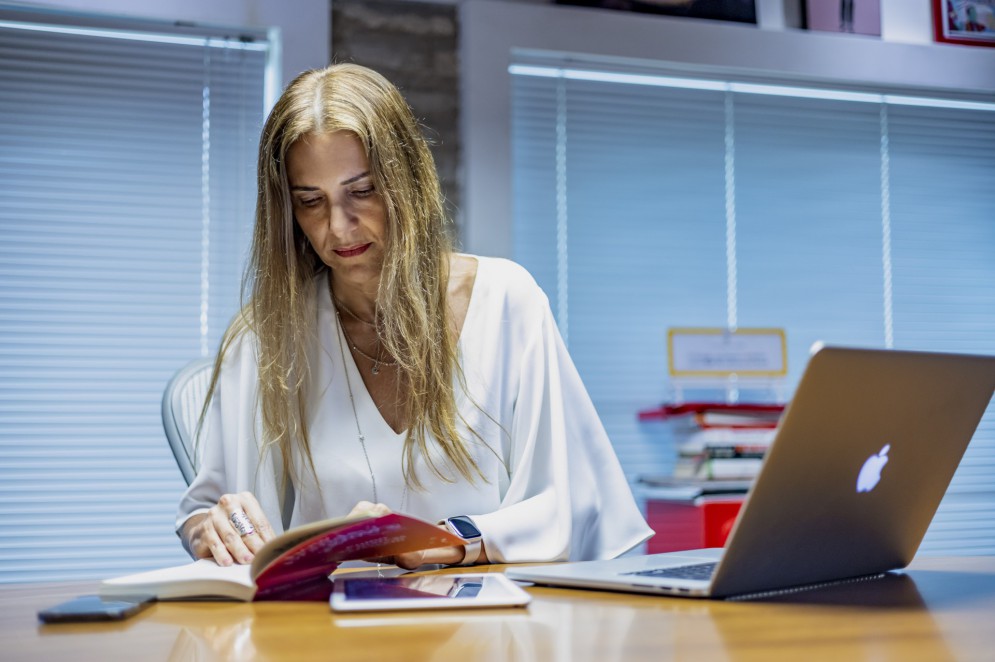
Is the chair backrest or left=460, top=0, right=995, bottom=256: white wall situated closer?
the chair backrest

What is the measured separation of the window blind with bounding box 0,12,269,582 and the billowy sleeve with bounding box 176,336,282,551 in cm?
153

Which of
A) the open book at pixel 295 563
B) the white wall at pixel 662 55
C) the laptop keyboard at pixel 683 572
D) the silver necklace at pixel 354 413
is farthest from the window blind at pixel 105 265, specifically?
the laptop keyboard at pixel 683 572

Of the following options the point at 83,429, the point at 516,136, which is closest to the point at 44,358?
the point at 83,429

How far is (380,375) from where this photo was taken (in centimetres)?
166

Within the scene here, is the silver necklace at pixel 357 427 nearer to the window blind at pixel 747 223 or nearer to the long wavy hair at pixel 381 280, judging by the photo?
the long wavy hair at pixel 381 280

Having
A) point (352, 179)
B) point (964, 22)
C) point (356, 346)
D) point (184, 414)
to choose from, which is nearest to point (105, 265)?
point (184, 414)

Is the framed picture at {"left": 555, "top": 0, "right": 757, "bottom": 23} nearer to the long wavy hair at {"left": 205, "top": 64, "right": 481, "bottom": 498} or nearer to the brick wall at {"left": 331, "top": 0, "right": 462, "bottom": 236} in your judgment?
the brick wall at {"left": 331, "top": 0, "right": 462, "bottom": 236}

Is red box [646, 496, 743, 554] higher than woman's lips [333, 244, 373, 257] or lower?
lower

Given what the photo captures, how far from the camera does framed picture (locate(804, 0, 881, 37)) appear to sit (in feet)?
11.8

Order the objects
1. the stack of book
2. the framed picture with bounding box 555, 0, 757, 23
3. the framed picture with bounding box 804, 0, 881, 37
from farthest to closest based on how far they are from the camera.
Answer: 1. the framed picture with bounding box 804, 0, 881, 37
2. the framed picture with bounding box 555, 0, 757, 23
3. the stack of book

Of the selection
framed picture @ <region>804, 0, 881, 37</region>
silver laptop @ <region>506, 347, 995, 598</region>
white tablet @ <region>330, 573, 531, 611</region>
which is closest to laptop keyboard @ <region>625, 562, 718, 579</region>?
silver laptop @ <region>506, 347, 995, 598</region>

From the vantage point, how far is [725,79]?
11.6 ft

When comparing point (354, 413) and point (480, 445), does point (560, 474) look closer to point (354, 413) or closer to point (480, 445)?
point (480, 445)

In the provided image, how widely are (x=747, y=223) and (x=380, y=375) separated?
2.20 metres
